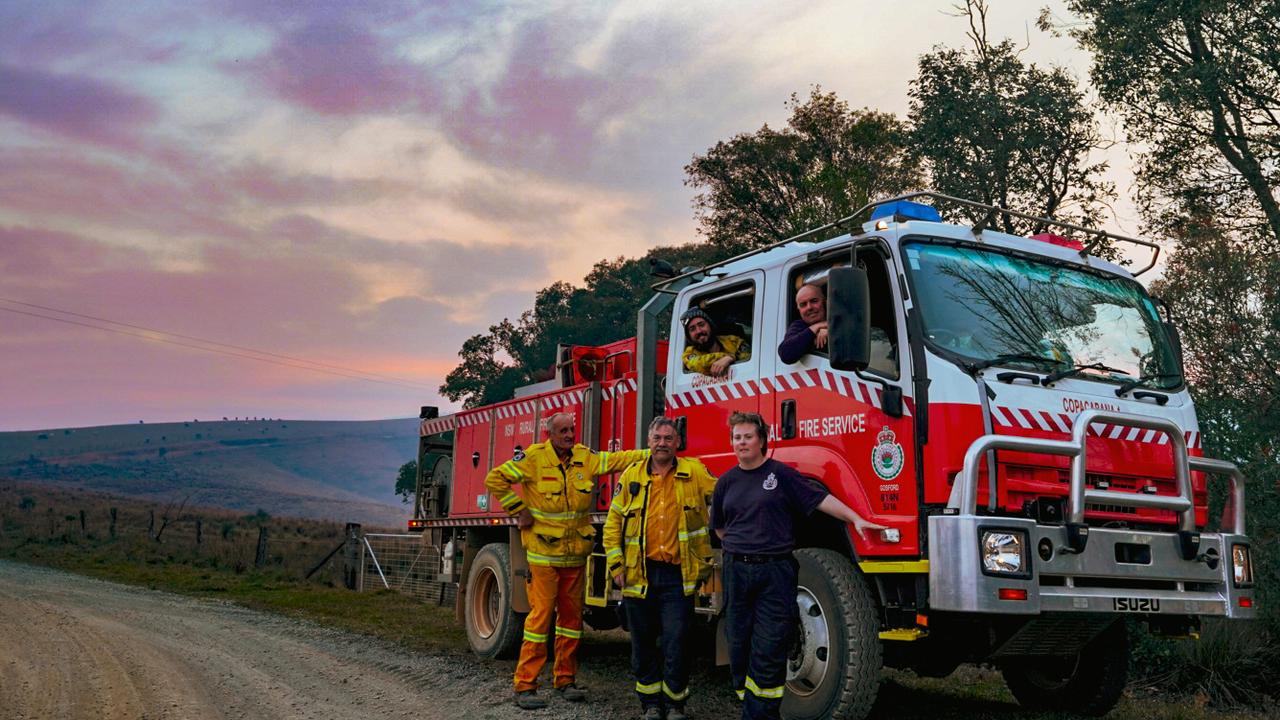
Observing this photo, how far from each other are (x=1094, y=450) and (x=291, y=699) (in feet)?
19.4

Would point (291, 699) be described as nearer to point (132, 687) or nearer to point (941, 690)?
point (132, 687)

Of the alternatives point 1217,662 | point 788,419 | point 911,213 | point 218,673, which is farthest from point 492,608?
point 1217,662

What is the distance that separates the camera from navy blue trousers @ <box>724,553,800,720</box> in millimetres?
5902

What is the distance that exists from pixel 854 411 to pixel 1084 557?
60.6 inches

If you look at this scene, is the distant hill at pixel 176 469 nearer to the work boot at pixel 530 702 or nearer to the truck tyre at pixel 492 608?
the truck tyre at pixel 492 608

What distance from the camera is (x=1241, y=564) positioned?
6.61 m

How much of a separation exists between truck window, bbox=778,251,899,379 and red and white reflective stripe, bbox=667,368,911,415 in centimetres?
13

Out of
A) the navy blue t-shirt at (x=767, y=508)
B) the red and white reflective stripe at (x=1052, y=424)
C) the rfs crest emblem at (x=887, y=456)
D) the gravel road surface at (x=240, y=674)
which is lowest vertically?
the gravel road surface at (x=240, y=674)

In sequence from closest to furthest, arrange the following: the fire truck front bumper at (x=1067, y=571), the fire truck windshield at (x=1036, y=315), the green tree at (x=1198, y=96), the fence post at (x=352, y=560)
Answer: the fire truck front bumper at (x=1067, y=571), the fire truck windshield at (x=1036, y=315), the green tree at (x=1198, y=96), the fence post at (x=352, y=560)

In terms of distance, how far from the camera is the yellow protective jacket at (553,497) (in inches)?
320

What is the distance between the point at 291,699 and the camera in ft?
26.1

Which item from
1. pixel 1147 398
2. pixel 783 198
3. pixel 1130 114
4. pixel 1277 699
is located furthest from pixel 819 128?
pixel 1147 398

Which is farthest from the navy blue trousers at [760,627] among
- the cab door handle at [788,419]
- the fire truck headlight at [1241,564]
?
the fire truck headlight at [1241,564]

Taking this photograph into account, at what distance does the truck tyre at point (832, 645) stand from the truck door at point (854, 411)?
0.40 m
